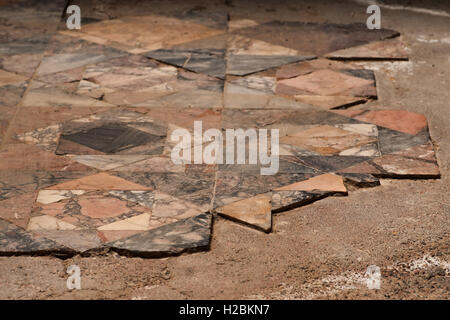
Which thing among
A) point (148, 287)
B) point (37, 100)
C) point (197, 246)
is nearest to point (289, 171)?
point (197, 246)

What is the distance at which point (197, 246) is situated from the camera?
298 cm

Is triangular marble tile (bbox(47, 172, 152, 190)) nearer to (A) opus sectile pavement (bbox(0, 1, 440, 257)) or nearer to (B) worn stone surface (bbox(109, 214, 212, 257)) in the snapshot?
(A) opus sectile pavement (bbox(0, 1, 440, 257))

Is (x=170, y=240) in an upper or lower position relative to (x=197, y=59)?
lower

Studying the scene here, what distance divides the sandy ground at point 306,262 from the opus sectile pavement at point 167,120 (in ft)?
0.28

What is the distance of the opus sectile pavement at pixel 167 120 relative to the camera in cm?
319

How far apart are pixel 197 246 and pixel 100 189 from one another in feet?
2.27

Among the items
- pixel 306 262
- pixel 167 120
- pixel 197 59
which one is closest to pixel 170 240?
pixel 306 262

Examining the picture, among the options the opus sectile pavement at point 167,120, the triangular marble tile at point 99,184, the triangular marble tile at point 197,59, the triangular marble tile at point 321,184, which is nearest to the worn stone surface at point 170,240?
the opus sectile pavement at point 167,120

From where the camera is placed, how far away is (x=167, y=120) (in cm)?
404

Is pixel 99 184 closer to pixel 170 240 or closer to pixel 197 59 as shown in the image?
pixel 170 240

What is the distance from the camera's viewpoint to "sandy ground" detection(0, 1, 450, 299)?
8.91 feet

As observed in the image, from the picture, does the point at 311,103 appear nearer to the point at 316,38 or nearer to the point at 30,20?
the point at 316,38

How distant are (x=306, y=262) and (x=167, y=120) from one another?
1.50m

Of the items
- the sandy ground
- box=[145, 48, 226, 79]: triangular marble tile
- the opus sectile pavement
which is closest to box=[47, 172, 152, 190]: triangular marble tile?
the opus sectile pavement
